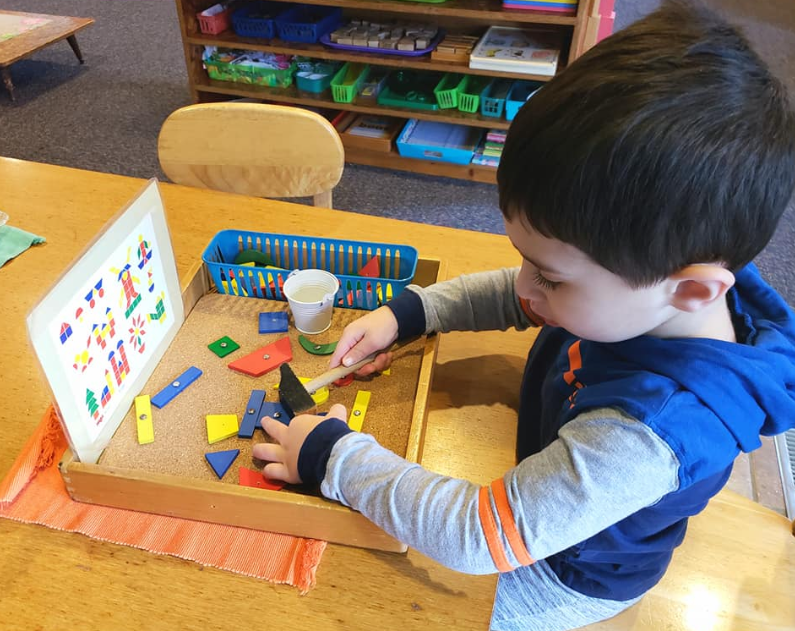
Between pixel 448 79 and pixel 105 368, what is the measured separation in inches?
74.9

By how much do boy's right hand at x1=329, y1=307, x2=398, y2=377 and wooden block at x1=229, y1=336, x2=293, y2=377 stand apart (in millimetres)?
57

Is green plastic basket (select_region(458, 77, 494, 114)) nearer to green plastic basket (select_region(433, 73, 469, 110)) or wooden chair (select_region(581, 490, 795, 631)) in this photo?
green plastic basket (select_region(433, 73, 469, 110))

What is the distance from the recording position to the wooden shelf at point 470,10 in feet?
6.26

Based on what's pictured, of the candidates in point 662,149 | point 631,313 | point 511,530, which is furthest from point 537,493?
point 662,149

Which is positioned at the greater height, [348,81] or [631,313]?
[631,313]

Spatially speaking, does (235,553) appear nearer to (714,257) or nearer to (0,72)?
(714,257)

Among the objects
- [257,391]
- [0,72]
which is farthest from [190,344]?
[0,72]

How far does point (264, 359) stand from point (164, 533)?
0.75ft

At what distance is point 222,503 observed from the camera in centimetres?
57

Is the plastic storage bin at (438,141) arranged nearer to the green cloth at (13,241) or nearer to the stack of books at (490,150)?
the stack of books at (490,150)

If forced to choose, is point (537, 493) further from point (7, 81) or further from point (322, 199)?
point (7, 81)

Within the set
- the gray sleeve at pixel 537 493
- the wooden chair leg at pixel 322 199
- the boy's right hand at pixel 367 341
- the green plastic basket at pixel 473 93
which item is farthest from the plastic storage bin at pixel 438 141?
the gray sleeve at pixel 537 493

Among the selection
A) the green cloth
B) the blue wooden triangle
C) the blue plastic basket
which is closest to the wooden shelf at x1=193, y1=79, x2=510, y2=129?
the blue plastic basket

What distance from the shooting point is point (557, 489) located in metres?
0.51
